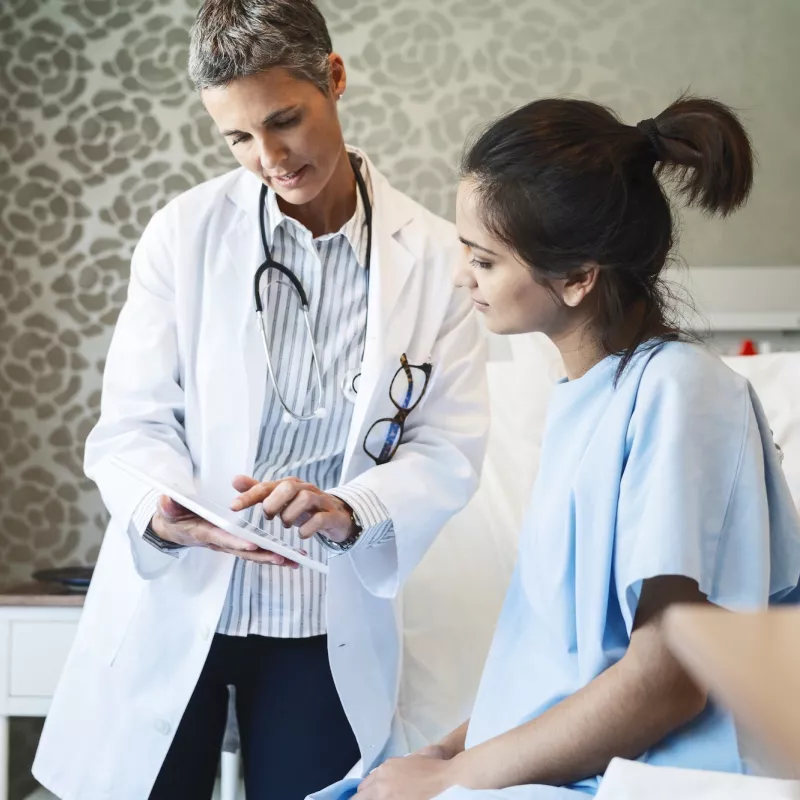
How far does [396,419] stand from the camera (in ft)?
4.90

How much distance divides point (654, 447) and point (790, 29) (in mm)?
1855

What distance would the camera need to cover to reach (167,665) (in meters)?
1.41

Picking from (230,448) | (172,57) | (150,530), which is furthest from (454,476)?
(172,57)

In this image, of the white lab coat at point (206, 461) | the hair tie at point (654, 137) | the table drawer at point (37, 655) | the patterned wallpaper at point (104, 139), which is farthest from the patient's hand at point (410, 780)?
the patterned wallpaper at point (104, 139)

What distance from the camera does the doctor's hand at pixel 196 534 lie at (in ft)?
3.94

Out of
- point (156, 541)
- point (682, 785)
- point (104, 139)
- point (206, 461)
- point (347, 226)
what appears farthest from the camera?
point (104, 139)

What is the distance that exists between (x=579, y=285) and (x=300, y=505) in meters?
0.43

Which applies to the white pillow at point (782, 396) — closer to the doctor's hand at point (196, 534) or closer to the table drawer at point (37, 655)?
the doctor's hand at point (196, 534)

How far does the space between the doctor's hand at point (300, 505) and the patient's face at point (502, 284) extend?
12.3 inches

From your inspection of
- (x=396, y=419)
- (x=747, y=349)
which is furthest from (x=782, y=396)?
(x=396, y=419)

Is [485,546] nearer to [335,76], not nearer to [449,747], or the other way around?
[449,747]

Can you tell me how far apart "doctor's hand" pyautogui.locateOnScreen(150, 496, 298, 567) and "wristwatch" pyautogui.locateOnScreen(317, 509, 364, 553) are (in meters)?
0.08

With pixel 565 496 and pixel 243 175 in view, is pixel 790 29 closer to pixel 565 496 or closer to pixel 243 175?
pixel 243 175

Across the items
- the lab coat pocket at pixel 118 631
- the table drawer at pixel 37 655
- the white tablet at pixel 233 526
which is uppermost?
the white tablet at pixel 233 526
